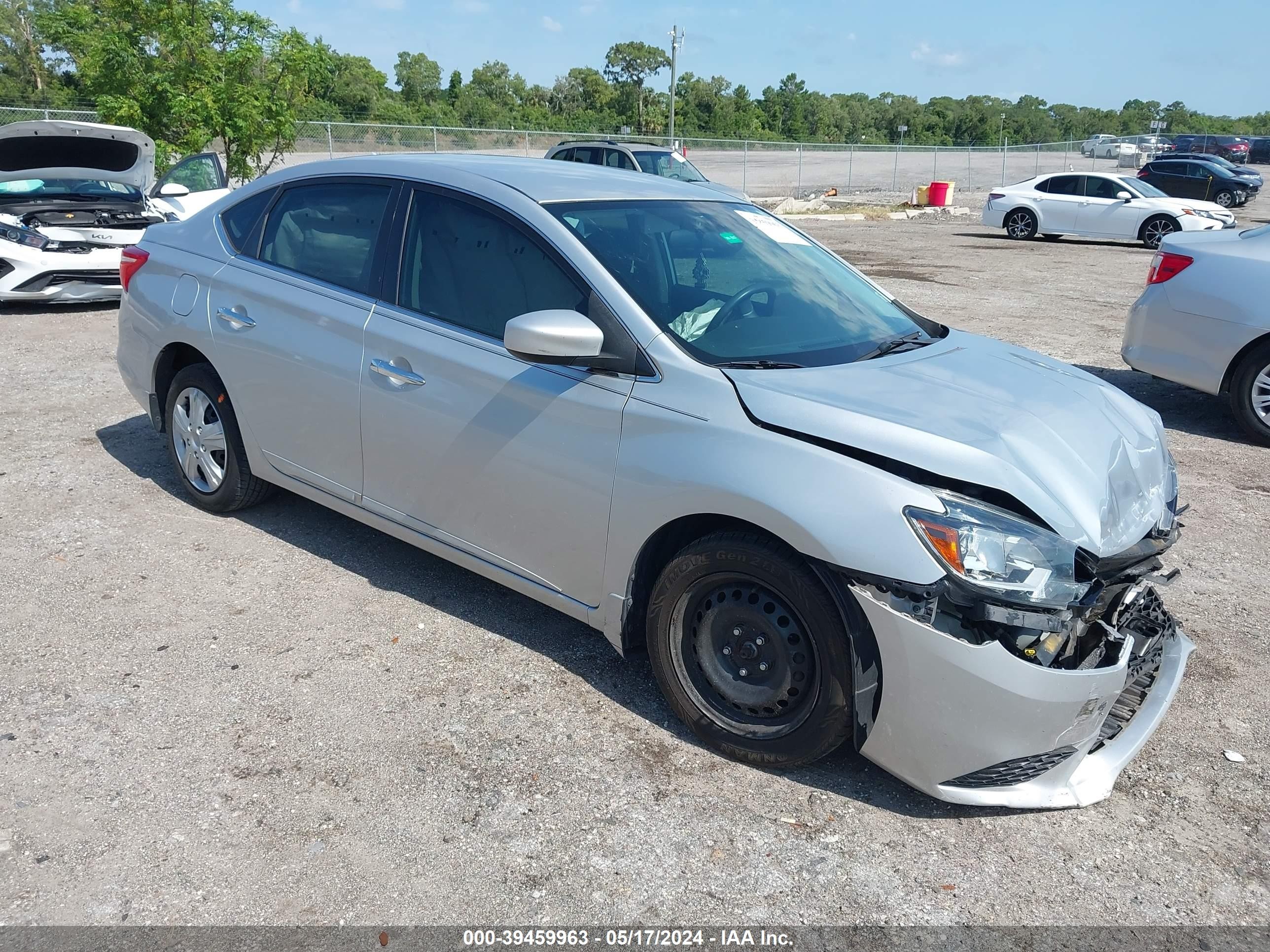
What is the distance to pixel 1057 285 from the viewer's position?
49.6 feet

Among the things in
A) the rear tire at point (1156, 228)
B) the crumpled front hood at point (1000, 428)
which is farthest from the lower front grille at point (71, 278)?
the rear tire at point (1156, 228)

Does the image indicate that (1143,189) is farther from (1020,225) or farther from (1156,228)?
(1020,225)

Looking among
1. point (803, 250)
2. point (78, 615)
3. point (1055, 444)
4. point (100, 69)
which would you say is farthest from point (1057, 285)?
point (100, 69)

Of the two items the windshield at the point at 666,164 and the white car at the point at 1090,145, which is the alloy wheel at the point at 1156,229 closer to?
the windshield at the point at 666,164

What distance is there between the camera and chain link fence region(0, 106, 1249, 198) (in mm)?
27312

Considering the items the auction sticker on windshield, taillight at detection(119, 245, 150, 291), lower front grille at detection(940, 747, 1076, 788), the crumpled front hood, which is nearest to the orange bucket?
the auction sticker on windshield

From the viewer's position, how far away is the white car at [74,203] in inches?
402

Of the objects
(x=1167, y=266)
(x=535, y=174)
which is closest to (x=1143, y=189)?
(x=1167, y=266)

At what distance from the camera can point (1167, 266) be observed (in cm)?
731

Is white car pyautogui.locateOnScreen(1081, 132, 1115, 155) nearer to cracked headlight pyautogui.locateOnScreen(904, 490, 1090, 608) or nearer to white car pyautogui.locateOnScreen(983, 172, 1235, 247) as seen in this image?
white car pyautogui.locateOnScreen(983, 172, 1235, 247)

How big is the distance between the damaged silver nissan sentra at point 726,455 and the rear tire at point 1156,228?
20.3 meters

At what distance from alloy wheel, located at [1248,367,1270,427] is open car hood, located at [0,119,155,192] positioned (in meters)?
10.4

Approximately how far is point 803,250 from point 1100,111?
139937 millimetres

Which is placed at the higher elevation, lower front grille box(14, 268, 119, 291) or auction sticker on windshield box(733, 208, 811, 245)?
auction sticker on windshield box(733, 208, 811, 245)
